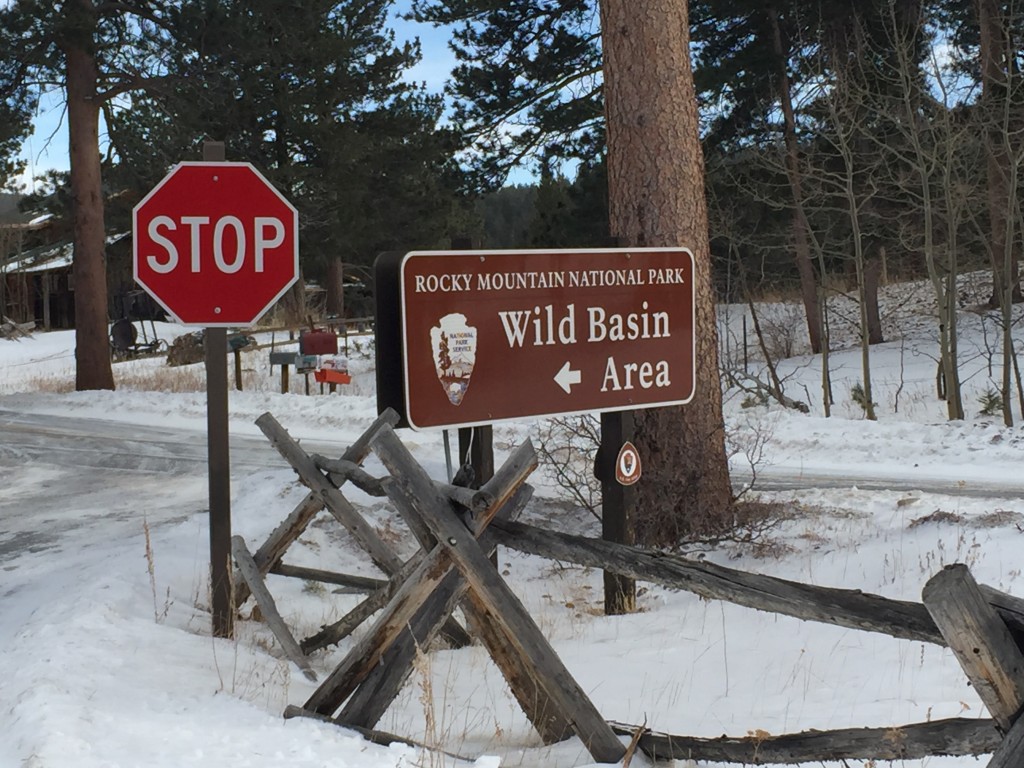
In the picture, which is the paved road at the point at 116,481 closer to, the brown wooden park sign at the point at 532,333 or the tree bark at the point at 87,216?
the brown wooden park sign at the point at 532,333

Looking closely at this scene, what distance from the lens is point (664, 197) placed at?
714cm

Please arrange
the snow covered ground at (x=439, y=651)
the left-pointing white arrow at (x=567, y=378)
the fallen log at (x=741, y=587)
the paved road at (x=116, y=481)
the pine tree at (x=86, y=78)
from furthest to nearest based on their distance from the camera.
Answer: the pine tree at (x=86, y=78)
the paved road at (x=116, y=481)
the left-pointing white arrow at (x=567, y=378)
the snow covered ground at (x=439, y=651)
the fallen log at (x=741, y=587)

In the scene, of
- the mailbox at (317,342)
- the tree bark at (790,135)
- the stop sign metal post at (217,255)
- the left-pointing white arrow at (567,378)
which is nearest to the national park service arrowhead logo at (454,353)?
the left-pointing white arrow at (567,378)

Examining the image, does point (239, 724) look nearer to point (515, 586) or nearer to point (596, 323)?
point (596, 323)

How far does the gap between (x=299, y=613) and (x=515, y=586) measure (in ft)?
5.38

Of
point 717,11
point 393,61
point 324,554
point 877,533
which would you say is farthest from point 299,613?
point 393,61

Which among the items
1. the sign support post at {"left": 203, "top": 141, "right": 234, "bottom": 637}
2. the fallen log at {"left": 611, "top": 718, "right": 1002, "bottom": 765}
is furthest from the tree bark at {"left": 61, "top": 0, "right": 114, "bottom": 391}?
the fallen log at {"left": 611, "top": 718, "right": 1002, "bottom": 765}

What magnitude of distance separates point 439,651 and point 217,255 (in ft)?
7.76

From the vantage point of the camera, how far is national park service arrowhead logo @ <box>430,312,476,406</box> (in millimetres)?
5242

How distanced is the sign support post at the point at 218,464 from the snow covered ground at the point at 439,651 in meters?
0.21

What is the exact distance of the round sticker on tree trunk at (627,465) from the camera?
6.23 metres

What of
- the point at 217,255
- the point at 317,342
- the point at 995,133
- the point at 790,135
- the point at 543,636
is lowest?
the point at 543,636

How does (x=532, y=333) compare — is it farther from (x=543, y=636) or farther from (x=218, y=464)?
(x=543, y=636)

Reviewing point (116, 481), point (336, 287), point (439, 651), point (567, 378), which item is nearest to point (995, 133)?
point (116, 481)
